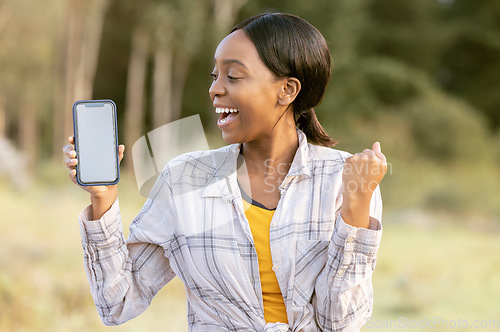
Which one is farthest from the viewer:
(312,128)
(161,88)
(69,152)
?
(161,88)

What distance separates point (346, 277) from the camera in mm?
1556

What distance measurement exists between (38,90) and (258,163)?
1946 cm

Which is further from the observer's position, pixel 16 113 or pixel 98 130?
pixel 16 113

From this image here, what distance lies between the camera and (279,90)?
1.73m

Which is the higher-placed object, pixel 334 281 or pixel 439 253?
pixel 334 281

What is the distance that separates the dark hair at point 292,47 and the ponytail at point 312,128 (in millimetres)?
108

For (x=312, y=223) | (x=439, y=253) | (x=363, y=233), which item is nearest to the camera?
(x=363, y=233)

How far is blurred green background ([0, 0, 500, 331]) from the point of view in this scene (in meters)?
5.12

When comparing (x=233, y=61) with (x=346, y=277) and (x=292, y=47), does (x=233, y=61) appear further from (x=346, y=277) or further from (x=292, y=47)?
(x=346, y=277)

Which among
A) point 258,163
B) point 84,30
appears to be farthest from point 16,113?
point 258,163

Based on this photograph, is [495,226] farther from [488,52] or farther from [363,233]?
[488,52]

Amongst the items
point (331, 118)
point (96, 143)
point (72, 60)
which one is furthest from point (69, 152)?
point (331, 118)

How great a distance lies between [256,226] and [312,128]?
40 cm

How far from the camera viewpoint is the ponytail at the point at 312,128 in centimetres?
191
